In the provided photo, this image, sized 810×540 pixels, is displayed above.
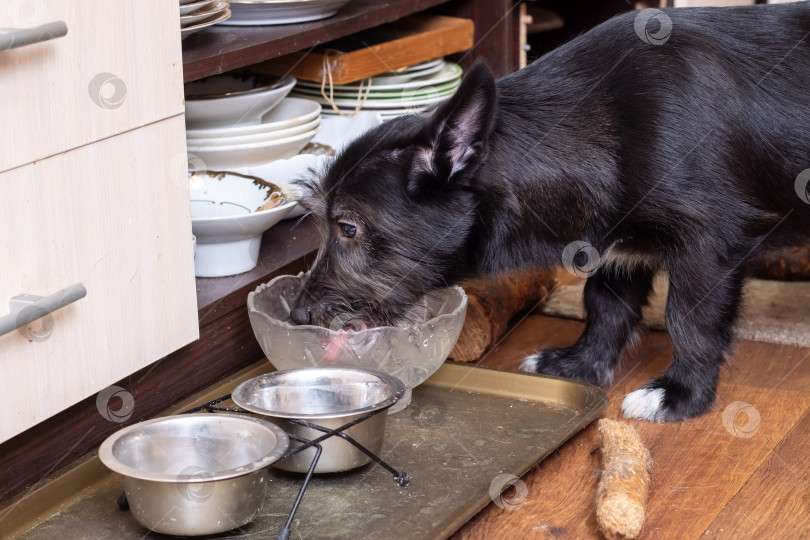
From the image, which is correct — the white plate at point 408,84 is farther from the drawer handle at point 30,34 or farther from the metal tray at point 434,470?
the drawer handle at point 30,34

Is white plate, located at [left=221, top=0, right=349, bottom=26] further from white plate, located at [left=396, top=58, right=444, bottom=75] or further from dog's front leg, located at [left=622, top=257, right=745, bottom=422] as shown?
dog's front leg, located at [left=622, top=257, right=745, bottom=422]

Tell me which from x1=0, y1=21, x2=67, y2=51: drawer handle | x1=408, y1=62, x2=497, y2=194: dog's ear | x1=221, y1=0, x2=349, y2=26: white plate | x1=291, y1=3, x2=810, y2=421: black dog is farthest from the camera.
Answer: x1=221, y1=0, x2=349, y2=26: white plate

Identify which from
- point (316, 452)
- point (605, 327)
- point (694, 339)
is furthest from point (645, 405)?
point (316, 452)

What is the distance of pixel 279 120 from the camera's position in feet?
8.64

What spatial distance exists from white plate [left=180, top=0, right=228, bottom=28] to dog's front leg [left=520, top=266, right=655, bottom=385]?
1.04 meters

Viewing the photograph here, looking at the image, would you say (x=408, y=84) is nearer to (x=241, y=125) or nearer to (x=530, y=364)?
(x=241, y=125)

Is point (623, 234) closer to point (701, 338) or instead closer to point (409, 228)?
point (701, 338)

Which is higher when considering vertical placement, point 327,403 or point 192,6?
point 192,6

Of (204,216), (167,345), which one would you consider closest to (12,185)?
(167,345)

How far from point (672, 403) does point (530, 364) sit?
1.27 ft

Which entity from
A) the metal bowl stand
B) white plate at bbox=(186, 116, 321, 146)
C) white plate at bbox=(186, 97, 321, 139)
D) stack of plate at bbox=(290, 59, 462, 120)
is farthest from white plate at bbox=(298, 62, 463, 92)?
the metal bowl stand

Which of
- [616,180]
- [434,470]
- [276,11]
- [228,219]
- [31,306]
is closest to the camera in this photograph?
[31,306]

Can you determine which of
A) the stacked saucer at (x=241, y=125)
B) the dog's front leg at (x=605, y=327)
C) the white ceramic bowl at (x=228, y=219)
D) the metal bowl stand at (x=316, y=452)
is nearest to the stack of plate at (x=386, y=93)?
the stacked saucer at (x=241, y=125)

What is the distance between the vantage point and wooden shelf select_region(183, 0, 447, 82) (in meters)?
2.05
